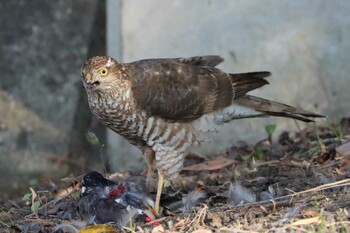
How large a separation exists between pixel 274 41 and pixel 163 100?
248 centimetres

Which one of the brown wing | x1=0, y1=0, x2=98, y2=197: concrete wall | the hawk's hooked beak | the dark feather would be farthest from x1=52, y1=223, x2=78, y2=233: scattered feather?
x1=0, y1=0, x2=98, y2=197: concrete wall

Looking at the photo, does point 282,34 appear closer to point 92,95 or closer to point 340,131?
point 340,131

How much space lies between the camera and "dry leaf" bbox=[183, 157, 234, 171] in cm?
718

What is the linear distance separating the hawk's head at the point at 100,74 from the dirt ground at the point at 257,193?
0.78 metres

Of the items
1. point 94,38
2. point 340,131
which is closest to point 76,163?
point 94,38

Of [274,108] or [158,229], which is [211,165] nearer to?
[274,108]

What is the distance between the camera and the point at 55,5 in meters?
9.04

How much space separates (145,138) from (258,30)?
8.60 ft

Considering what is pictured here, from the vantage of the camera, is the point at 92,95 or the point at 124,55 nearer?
the point at 92,95

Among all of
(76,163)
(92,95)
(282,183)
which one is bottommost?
(76,163)

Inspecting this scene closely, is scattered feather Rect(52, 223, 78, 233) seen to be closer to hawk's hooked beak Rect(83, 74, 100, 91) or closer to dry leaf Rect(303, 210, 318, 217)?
hawk's hooked beak Rect(83, 74, 100, 91)

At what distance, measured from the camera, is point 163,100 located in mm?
6258

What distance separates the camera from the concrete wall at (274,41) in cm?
841

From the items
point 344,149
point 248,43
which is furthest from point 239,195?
point 248,43
